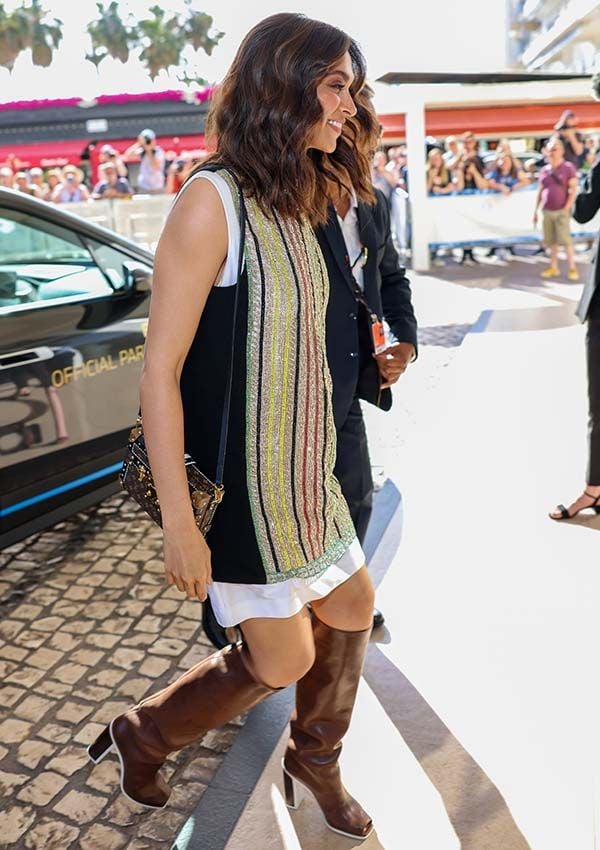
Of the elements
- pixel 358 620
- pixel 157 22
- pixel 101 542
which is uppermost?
pixel 157 22

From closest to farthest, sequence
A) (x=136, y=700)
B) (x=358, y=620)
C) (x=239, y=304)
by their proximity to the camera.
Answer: (x=239, y=304), (x=358, y=620), (x=136, y=700)

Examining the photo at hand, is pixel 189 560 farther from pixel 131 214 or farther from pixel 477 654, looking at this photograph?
pixel 131 214

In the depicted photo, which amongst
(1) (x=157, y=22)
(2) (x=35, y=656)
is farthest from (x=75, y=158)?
(1) (x=157, y=22)

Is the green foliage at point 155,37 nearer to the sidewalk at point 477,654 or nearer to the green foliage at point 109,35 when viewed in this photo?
the green foliage at point 109,35

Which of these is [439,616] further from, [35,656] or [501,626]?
[35,656]

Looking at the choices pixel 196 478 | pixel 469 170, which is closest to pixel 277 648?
pixel 196 478

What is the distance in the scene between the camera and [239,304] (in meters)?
1.52

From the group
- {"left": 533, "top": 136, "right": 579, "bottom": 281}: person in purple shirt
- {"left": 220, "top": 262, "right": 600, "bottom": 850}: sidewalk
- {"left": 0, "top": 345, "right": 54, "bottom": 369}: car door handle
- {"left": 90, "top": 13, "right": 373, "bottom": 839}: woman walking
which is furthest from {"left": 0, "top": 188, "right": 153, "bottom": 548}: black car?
{"left": 533, "top": 136, "right": 579, "bottom": 281}: person in purple shirt

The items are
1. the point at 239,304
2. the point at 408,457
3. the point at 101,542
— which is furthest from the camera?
the point at 408,457

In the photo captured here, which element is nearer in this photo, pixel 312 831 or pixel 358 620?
pixel 358 620

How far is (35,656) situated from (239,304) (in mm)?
1860

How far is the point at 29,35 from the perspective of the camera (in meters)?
45.0

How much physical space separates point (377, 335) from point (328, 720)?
97cm

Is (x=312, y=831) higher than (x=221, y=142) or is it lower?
lower
